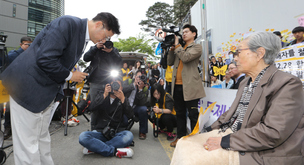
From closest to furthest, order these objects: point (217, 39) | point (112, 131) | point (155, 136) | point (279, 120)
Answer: point (279, 120)
point (112, 131)
point (155, 136)
point (217, 39)

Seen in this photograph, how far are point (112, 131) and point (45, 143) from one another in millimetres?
1143

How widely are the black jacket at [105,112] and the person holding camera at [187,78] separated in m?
0.94

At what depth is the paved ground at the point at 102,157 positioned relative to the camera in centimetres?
262

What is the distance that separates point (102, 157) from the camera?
2738 mm

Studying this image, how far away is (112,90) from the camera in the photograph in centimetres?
316

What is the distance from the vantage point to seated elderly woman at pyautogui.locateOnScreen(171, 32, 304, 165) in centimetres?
114

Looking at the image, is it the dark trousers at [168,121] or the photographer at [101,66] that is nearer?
the photographer at [101,66]

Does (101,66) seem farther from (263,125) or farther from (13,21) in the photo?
(13,21)

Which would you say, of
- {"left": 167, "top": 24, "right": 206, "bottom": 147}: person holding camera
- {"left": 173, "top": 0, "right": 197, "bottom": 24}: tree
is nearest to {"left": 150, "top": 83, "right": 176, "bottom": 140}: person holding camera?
{"left": 167, "top": 24, "right": 206, "bottom": 147}: person holding camera

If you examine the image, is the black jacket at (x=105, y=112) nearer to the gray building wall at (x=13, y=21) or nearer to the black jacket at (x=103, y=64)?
the black jacket at (x=103, y=64)

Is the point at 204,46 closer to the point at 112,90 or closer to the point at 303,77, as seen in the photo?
the point at 303,77

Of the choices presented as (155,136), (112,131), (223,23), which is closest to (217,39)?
(223,23)

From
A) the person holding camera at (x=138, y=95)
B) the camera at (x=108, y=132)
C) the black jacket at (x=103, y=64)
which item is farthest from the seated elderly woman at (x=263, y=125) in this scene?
the person holding camera at (x=138, y=95)

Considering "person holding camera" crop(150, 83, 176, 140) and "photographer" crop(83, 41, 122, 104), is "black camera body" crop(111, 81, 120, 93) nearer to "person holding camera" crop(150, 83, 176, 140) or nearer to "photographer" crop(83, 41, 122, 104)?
"photographer" crop(83, 41, 122, 104)
